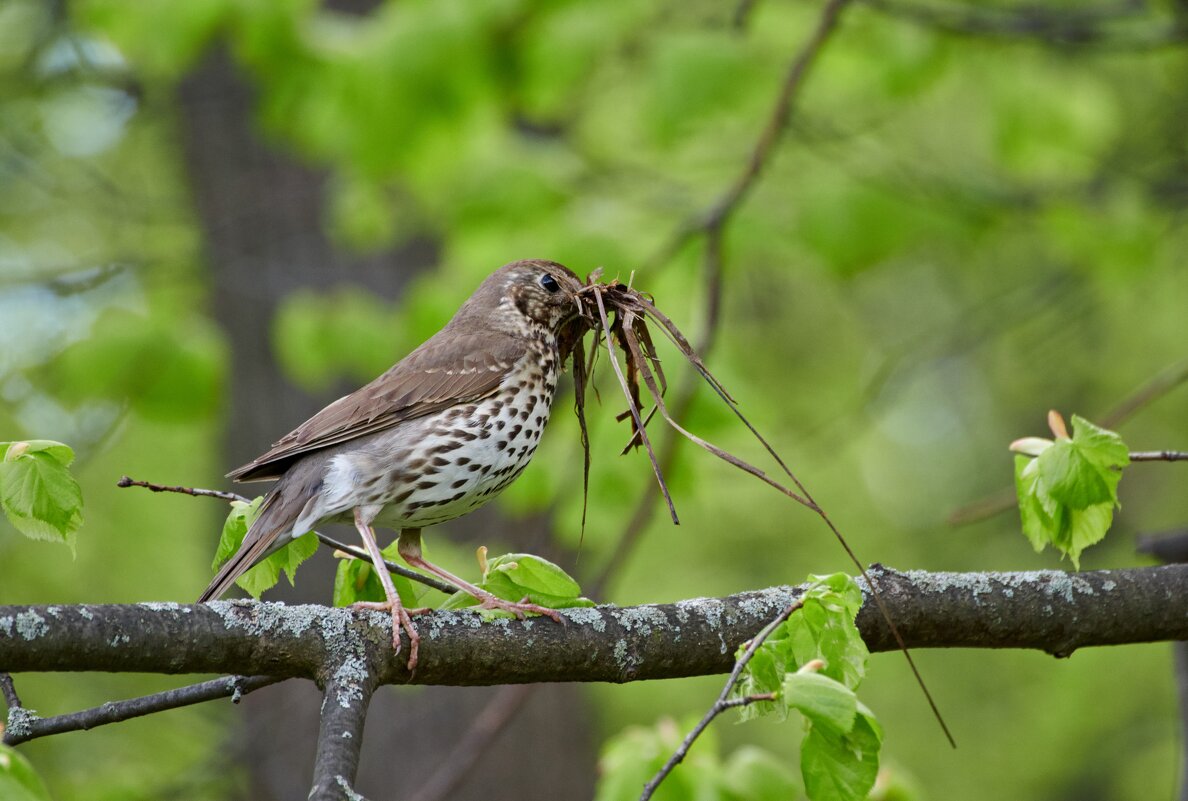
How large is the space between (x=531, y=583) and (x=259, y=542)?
2.48 ft

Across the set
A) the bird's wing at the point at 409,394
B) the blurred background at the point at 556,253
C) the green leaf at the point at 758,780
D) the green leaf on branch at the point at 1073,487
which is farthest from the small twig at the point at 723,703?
the blurred background at the point at 556,253

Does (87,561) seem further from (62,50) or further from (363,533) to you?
(363,533)

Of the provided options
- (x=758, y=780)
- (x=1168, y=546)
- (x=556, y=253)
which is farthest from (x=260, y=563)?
(x=556, y=253)

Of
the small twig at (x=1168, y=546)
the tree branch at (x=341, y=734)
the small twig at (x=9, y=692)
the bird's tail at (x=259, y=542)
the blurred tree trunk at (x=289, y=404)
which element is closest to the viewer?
the tree branch at (x=341, y=734)

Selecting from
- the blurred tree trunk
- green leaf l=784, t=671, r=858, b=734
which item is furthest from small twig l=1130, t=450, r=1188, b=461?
the blurred tree trunk

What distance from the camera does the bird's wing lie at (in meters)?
3.74

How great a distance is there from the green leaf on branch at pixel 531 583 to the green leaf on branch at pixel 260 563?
52 centimetres

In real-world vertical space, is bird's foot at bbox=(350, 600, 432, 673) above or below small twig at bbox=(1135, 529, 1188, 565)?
above

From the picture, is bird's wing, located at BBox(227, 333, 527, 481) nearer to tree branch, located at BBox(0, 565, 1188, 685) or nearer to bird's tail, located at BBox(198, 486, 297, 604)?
bird's tail, located at BBox(198, 486, 297, 604)

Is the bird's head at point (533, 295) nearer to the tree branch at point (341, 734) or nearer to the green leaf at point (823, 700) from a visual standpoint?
the tree branch at point (341, 734)

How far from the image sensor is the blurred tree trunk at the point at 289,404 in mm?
8039

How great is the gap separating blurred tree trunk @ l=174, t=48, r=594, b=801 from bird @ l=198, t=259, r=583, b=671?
3957mm

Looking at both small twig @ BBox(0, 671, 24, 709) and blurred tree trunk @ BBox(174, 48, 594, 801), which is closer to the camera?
small twig @ BBox(0, 671, 24, 709)

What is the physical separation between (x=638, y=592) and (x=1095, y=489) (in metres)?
10.1
